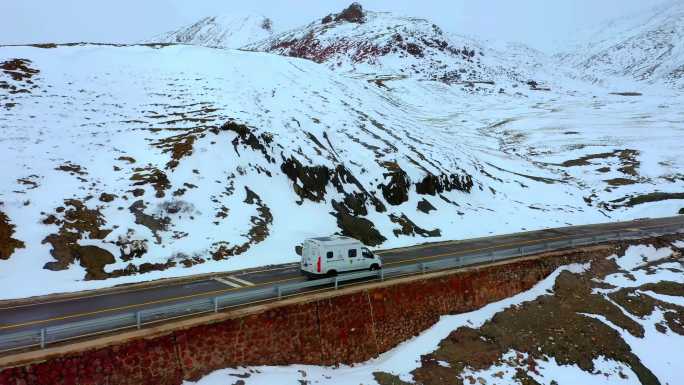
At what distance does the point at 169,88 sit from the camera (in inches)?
1647

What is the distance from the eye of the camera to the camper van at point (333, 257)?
19484 mm

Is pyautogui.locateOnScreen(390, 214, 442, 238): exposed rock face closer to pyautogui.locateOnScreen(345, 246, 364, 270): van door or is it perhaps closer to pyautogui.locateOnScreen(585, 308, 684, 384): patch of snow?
pyautogui.locateOnScreen(345, 246, 364, 270): van door

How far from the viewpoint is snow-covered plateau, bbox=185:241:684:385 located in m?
16.1

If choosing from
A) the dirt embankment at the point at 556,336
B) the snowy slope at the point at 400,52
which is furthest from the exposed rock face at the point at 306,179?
the snowy slope at the point at 400,52

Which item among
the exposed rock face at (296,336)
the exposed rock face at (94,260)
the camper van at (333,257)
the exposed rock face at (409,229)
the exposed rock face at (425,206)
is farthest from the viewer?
the exposed rock face at (425,206)

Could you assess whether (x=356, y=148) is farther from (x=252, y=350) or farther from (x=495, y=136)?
(x=495, y=136)

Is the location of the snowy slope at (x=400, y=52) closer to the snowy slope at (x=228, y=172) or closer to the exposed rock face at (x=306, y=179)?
the snowy slope at (x=228, y=172)

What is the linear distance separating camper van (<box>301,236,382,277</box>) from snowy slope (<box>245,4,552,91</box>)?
95121mm

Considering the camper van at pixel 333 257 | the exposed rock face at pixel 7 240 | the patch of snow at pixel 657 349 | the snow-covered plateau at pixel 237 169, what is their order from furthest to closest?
1. the snow-covered plateau at pixel 237 169
2. the camper van at pixel 333 257
3. the exposed rock face at pixel 7 240
4. the patch of snow at pixel 657 349

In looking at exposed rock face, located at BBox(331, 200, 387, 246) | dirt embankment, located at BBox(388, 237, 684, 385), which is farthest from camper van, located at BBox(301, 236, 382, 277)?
exposed rock face, located at BBox(331, 200, 387, 246)

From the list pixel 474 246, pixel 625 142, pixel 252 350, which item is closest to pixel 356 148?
pixel 474 246

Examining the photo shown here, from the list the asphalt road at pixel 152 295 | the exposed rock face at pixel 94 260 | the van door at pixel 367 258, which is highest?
the exposed rock face at pixel 94 260

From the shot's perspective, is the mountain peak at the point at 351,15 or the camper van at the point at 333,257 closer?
the camper van at the point at 333,257

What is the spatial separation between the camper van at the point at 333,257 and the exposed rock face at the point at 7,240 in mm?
13399
